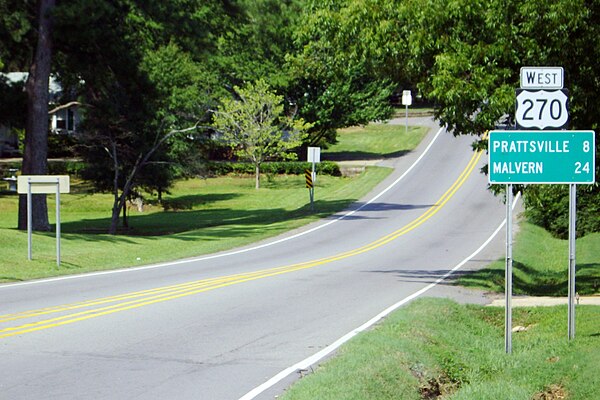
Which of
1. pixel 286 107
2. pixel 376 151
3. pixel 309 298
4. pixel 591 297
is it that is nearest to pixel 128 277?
pixel 309 298

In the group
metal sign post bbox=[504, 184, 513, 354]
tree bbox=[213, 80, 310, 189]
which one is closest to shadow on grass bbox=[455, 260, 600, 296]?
metal sign post bbox=[504, 184, 513, 354]

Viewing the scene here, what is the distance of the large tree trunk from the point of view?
126 ft

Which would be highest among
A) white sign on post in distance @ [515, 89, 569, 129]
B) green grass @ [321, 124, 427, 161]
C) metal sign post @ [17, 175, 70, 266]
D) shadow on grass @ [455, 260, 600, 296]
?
green grass @ [321, 124, 427, 161]

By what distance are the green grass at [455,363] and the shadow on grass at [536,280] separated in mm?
6606

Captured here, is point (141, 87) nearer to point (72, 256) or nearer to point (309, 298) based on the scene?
point (72, 256)

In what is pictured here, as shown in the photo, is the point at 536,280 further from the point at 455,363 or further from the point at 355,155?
the point at 355,155

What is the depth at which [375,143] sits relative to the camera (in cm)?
8238

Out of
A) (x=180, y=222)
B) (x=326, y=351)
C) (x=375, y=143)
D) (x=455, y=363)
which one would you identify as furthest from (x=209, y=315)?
(x=375, y=143)

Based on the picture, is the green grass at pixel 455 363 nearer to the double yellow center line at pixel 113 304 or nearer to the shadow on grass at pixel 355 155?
the double yellow center line at pixel 113 304

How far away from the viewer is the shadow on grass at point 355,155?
7295cm

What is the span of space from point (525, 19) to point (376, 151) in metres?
57.3

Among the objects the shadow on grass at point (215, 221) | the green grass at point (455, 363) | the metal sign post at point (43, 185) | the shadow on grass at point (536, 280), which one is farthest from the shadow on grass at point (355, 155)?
the green grass at point (455, 363)

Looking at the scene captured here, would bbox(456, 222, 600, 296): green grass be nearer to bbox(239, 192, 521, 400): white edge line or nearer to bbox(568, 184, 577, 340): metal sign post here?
bbox(239, 192, 521, 400): white edge line

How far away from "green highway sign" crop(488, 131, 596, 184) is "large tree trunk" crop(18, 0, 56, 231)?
1115 inches
